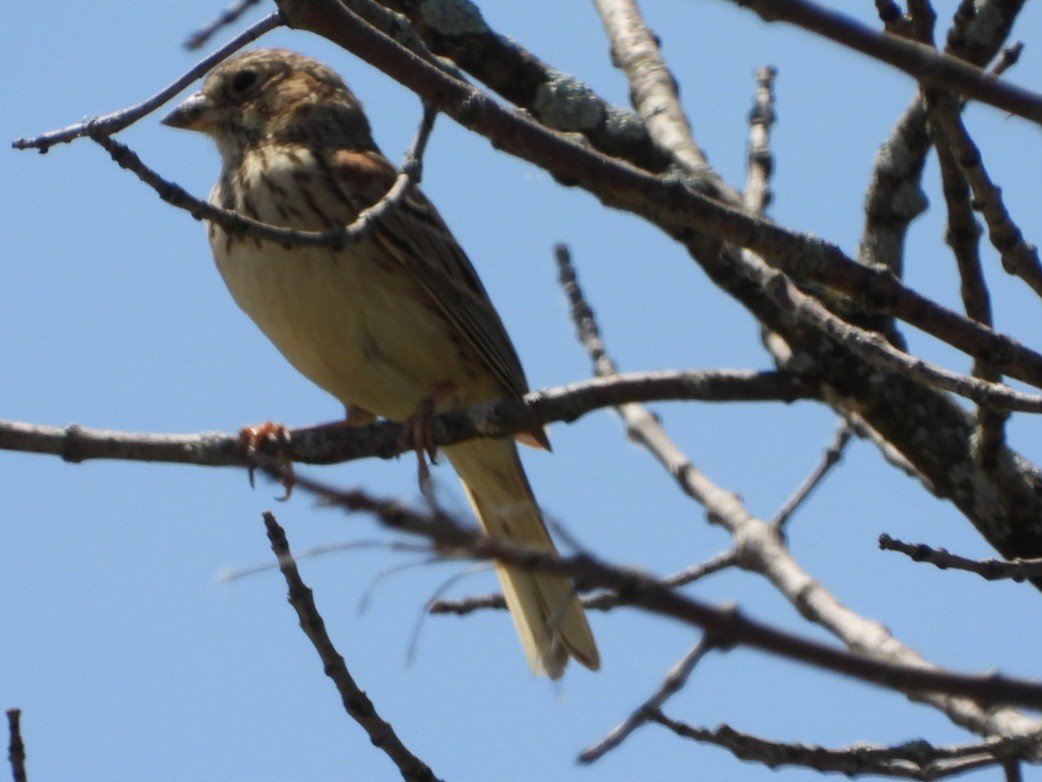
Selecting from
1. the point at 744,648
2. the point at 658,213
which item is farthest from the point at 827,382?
the point at 744,648

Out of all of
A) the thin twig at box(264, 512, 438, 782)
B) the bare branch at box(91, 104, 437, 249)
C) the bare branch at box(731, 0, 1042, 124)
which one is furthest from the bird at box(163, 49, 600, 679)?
the bare branch at box(731, 0, 1042, 124)

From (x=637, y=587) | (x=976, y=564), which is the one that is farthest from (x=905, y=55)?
(x=976, y=564)

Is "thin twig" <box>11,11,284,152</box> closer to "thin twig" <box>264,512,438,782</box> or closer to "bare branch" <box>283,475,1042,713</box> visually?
"thin twig" <box>264,512,438,782</box>

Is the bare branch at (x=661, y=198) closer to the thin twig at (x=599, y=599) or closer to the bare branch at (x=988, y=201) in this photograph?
the bare branch at (x=988, y=201)

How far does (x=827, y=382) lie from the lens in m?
4.20

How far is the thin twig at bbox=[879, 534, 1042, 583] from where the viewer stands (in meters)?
2.59

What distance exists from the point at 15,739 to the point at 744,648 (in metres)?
1.86

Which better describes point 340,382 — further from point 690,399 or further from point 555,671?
point 690,399

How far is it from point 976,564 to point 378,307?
2.68m

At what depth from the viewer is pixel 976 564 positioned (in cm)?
263

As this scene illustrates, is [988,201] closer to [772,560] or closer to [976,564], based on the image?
[976,564]

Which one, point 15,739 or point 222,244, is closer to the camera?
point 15,739

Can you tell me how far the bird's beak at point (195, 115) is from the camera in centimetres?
575

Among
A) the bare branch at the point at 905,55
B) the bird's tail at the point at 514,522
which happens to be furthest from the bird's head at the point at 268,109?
the bare branch at the point at 905,55
